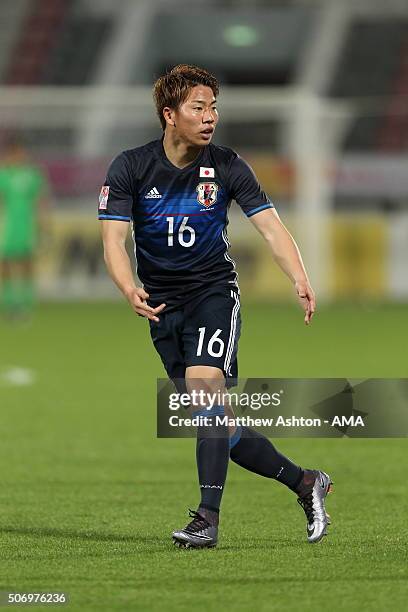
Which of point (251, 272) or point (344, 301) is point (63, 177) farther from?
point (344, 301)

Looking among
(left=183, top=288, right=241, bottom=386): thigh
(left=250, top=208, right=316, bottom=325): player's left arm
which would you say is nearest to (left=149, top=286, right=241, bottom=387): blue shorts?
(left=183, top=288, right=241, bottom=386): thigh

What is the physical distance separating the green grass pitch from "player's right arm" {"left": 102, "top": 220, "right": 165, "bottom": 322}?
2.89ft

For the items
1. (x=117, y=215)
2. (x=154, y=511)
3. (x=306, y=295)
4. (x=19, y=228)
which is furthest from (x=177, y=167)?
(x=19, y=228)

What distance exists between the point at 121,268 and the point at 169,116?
614 millimetres

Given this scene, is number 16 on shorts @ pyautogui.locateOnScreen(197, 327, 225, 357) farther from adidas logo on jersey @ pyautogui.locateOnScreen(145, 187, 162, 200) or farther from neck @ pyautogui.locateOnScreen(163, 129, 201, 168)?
neck @ pyautogui.locateOnScreen(163, 129, 201, 168)

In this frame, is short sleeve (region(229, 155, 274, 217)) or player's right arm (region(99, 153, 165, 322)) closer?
player's right arm (region(99, 153, 165, 322))

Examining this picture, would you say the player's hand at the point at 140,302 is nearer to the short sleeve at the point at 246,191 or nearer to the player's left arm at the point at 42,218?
the short sleeve at the point at 246,191

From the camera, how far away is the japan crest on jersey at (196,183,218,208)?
5.65 metres

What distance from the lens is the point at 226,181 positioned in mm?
5688

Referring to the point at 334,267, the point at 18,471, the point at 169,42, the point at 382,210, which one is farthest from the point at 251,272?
the point at 18,471

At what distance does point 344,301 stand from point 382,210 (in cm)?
258

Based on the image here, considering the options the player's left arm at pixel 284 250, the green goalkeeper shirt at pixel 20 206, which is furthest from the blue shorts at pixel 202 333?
the green goalkeeper shirt at pixel 20 206

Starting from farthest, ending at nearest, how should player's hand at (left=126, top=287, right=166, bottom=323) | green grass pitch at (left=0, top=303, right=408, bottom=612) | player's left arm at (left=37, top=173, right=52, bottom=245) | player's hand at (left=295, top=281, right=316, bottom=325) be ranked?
player's left arm at (left=37, top=173, right=52, bottom=245), player's hand at (left=295, top=281, right=316, bottom=325), player's hand at (left=126, top=287, right=166, bottom=323), green grass pitch at (left=0, top=303, right=408, bottom=612)

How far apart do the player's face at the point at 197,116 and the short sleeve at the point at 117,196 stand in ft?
0.89
